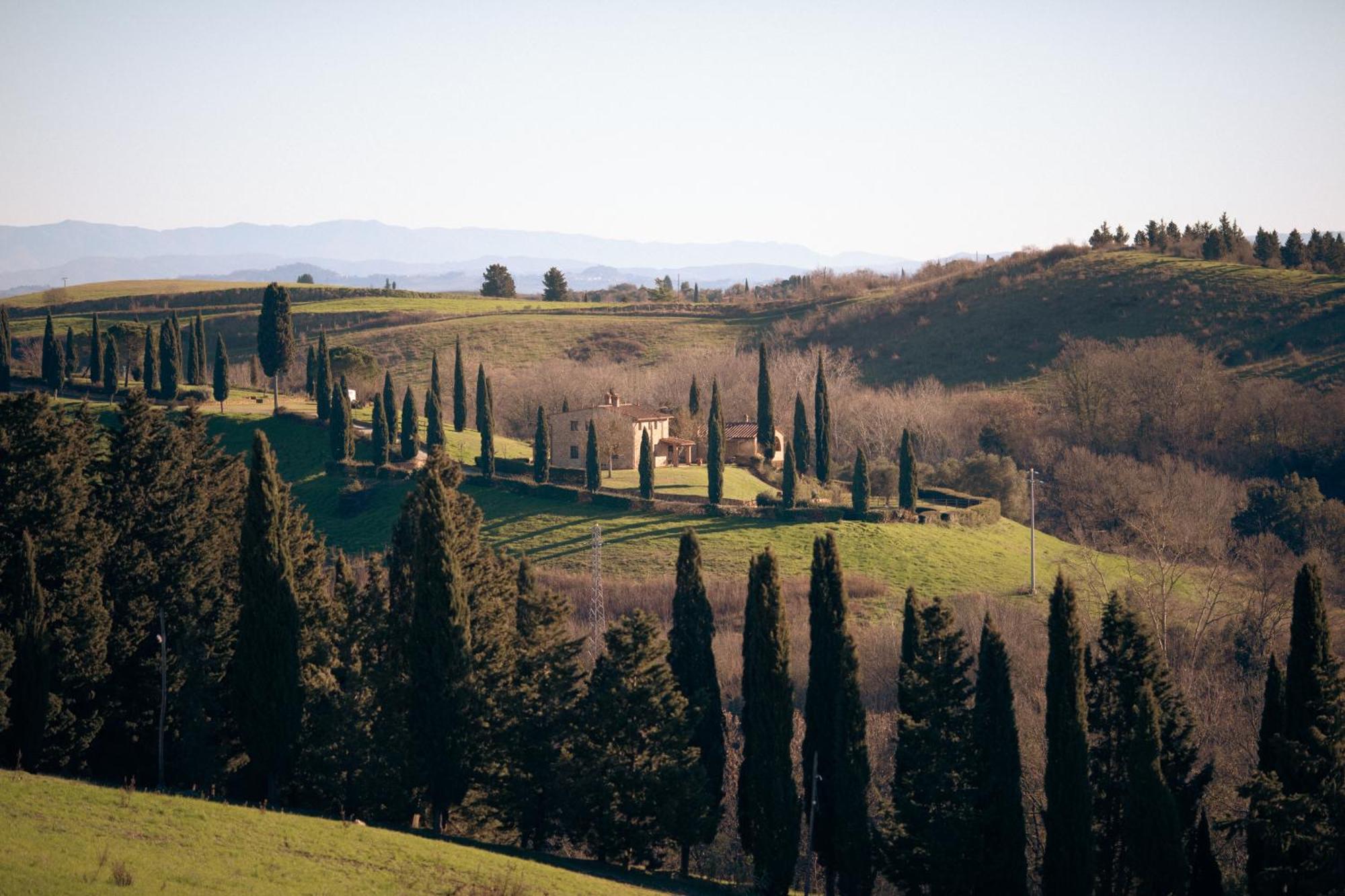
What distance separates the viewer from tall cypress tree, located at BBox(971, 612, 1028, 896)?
1235 inches

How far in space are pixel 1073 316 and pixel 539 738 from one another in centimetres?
9682

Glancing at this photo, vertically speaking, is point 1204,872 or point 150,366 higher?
point 150,366

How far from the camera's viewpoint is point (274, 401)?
281 feet

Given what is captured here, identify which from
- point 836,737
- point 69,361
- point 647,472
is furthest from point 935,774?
point 69,361

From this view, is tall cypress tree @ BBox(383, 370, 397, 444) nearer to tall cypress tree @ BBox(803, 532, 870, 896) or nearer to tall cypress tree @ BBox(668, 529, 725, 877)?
tall cypress tree @ BBox(668, 529, 725, 877)

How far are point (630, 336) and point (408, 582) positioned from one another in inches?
3934

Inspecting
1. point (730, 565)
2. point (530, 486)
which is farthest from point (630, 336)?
point (730, 565)

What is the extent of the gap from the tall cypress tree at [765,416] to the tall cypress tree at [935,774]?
4942cm

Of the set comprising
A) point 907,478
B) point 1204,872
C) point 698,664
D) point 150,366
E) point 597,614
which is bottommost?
point 1204,872

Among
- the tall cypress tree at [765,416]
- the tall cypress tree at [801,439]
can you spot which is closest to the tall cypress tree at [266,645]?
the tall cypress tree at [801,439]

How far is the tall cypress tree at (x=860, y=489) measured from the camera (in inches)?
2699

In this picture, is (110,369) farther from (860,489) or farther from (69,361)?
(860,489)

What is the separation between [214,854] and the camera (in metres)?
22.4

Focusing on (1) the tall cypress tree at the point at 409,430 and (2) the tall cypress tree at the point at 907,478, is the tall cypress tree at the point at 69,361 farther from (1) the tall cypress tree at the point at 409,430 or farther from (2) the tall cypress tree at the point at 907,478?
(2) the tall cypress tree at the point at 907,478
